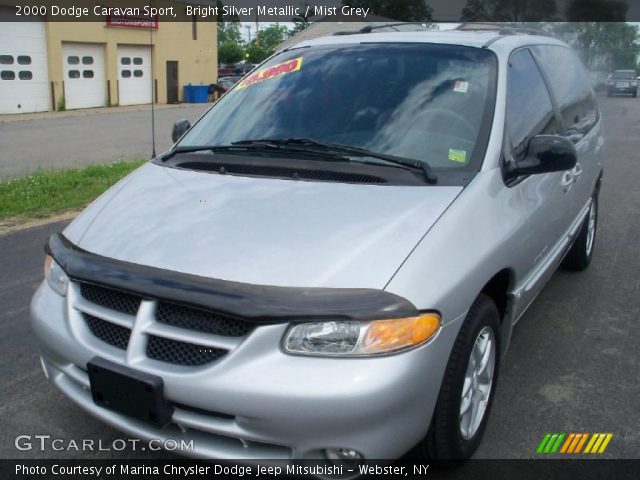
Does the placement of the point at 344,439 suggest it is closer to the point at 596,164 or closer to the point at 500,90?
the point at 500,90

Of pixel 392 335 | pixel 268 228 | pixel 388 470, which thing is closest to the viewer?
pixel 392 335

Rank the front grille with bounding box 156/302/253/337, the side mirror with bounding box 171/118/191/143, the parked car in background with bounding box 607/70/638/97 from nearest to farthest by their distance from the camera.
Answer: the front grille with bounding box 156/302/253/337 < the side mirror with bounding box 171/118/191/143 < the parked car in background with bounding box 607/70/638/97

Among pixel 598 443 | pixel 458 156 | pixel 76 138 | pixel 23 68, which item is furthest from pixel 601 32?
pixel 598 443

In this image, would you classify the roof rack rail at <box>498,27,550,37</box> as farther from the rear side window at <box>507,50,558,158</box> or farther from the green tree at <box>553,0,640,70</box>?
the green tree at <box>553,0,640,70</box>

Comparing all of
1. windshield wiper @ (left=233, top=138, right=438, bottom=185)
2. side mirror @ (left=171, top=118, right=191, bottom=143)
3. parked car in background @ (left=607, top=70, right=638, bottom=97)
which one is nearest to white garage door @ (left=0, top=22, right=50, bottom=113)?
side mirror @ (left=171, top=118, right=191, bottom=143)

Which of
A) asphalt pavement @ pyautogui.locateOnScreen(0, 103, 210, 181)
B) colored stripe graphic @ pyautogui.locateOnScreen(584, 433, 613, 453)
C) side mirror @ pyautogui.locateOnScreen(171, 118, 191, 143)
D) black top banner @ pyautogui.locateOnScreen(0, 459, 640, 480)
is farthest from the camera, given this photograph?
asphalt pavement @ pyautogui.locateOnScreen(0, 103, 210, 181)

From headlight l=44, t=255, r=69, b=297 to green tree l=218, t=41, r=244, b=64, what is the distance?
59133 mm

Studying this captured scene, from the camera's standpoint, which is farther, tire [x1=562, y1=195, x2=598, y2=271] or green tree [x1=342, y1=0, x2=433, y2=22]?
green tree [x1=342, y1=0, x2=433, y2=22]

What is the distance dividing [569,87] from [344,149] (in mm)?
2377

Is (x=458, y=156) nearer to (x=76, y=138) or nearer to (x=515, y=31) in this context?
(x=515, y=31)

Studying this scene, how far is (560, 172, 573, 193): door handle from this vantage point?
156 inches

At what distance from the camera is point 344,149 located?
325 centimetres

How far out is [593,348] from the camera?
13.2 feet

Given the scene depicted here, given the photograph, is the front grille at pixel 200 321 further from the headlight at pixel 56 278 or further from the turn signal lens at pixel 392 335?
the headlight at pixel 56 278
